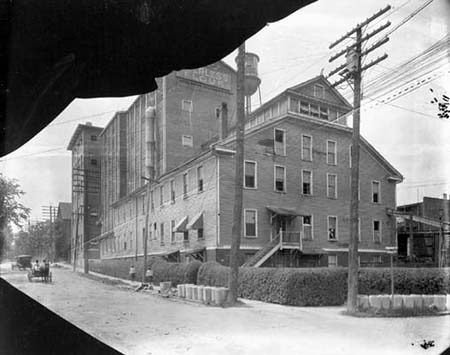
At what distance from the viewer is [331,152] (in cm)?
160

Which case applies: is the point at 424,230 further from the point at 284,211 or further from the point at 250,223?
the point at 250,223

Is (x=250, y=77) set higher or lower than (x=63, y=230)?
higher

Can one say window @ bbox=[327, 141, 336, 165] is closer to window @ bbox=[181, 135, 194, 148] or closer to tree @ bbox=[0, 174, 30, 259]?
window @ bbox=[181, 135, 194, 148]

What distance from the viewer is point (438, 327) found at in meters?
1.69

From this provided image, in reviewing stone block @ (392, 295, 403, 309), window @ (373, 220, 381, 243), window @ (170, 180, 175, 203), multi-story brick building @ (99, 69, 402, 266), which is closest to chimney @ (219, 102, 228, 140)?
multi-story brick building @ (99, 69, 402, 266)

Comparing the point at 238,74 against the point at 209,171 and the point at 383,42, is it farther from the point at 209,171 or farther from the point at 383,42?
the point at 383,42

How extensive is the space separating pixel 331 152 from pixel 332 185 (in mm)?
122

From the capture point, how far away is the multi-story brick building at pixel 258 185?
138 cm

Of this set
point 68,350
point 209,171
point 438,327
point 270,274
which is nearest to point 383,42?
point 209,171

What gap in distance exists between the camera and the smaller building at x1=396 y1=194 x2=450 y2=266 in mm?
1755

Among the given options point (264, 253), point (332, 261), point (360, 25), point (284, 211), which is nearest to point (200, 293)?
point (264, 253)

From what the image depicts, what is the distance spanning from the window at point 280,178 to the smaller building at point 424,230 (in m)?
0.52

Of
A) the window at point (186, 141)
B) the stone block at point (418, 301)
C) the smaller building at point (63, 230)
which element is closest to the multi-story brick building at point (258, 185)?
the window at point (186, 141)

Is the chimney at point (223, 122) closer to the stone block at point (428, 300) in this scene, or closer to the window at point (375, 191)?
the window at point (375, 191)
